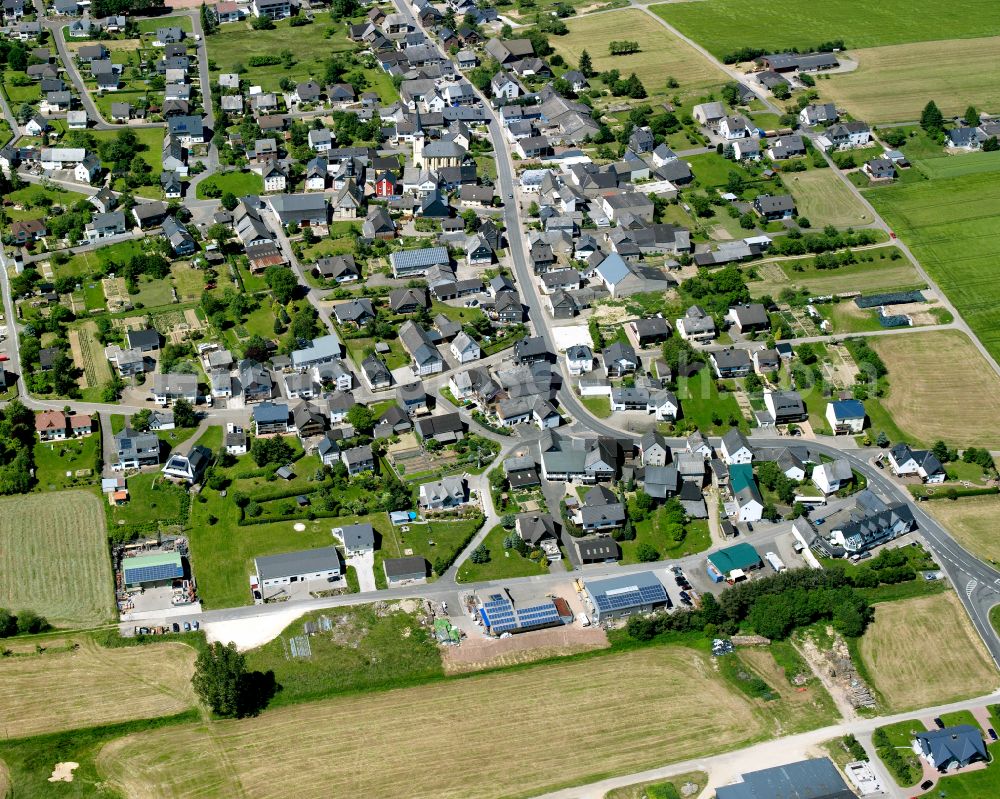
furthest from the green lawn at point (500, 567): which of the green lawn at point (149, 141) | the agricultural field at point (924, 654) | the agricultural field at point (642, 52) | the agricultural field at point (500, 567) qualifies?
the agricultural field at point (642, 52)

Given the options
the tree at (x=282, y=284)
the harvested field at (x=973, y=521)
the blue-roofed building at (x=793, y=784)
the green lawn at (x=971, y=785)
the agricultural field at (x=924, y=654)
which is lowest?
the green lawn at (x=971, y=785)

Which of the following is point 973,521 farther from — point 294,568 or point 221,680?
point 221,680

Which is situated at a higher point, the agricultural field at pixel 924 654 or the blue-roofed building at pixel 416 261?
the blue-roofed building at pixel 416 261

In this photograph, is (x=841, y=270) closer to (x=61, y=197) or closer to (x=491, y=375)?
(x=491, y=375)

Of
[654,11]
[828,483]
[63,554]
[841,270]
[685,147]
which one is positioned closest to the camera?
[63,554]

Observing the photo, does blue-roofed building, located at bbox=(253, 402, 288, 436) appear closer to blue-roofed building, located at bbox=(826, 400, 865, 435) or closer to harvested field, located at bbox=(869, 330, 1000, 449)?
blue-roofed building, located at bbox=(826, 400, 865, 435)

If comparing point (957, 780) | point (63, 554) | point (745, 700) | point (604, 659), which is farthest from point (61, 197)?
point (957, 780)

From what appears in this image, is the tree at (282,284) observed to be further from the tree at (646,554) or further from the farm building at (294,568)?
the tree at (646,554)

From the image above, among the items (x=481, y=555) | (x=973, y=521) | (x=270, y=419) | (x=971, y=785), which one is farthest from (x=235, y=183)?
(x=971, y=785)
